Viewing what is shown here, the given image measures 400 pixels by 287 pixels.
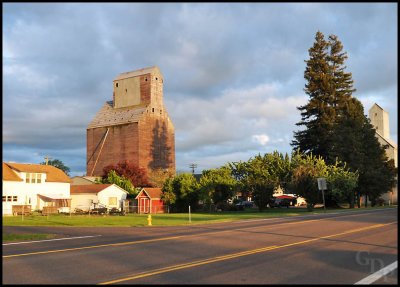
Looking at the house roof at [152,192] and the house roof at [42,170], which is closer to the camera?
the house roof at [42,170]

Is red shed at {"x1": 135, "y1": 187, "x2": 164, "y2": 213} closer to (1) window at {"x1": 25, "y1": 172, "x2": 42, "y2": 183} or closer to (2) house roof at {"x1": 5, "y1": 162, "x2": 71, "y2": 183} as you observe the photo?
(2) house roof at {"x1": 5, "y1": 162, "x2": 71, "y2": 183}

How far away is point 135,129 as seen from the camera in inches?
3349

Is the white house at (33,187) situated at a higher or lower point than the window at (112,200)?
higher

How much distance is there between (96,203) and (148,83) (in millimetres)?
36155

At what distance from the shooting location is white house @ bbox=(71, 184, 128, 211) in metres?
60.7

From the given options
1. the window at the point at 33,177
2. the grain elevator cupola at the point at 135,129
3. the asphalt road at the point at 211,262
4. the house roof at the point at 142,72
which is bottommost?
the asphalt road at the point at 211,262

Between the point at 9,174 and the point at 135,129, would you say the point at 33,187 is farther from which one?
the point at 135,129

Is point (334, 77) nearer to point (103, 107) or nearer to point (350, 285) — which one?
point (103, 107)

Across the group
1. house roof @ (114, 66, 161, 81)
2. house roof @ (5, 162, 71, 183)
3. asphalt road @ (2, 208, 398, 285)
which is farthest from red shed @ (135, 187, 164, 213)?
asphalt road @ (2, 208, 398, 285)

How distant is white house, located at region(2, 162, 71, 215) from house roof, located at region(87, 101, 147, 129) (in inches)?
1096

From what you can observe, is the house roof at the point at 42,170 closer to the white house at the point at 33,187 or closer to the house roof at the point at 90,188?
the white house at the point at 33,187

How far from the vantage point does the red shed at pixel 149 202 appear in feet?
205

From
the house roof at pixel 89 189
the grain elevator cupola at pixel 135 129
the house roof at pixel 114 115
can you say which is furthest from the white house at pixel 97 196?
the house roof at pixel 114 115

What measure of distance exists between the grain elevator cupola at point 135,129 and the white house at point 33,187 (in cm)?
2418
